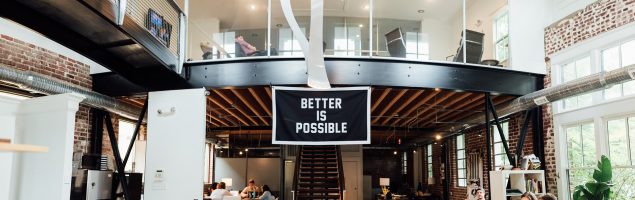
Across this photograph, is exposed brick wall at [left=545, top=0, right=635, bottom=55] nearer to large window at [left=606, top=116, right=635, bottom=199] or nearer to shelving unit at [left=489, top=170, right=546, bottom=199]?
large window at [left=606, top=116, right=635, bottom=199]

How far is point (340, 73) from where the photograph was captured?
8203mm

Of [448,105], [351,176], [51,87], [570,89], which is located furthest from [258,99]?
[351,176]

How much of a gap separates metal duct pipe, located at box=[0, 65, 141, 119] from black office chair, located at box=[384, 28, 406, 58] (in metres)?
4.95

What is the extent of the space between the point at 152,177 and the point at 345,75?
3385 mm

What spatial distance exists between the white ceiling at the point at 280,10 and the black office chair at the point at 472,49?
50 cm

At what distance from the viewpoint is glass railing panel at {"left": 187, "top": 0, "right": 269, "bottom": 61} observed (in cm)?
847

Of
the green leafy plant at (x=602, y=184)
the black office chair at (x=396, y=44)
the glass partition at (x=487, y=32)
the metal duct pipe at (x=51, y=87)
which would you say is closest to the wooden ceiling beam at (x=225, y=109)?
the metal duct pipe at (x=51, y=87)

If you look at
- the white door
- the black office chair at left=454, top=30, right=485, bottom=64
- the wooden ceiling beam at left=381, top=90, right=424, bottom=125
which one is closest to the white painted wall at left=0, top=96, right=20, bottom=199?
the wooden ceiling beam at left=381, top=90, right=424, bottom=125

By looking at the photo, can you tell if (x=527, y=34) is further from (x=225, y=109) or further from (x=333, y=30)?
(x=225, y=109)

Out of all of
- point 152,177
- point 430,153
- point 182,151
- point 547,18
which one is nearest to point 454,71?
point 547,18

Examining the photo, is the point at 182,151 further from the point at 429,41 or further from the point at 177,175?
the point at 429,41

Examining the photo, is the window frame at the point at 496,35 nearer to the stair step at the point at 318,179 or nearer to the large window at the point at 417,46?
the large window at the point at 417,46

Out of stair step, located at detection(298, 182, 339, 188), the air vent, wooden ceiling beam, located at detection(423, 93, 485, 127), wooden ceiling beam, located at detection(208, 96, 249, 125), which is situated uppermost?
wooden ceiling beam, located at detection(423, 93, 485, 127)

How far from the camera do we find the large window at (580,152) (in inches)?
337
